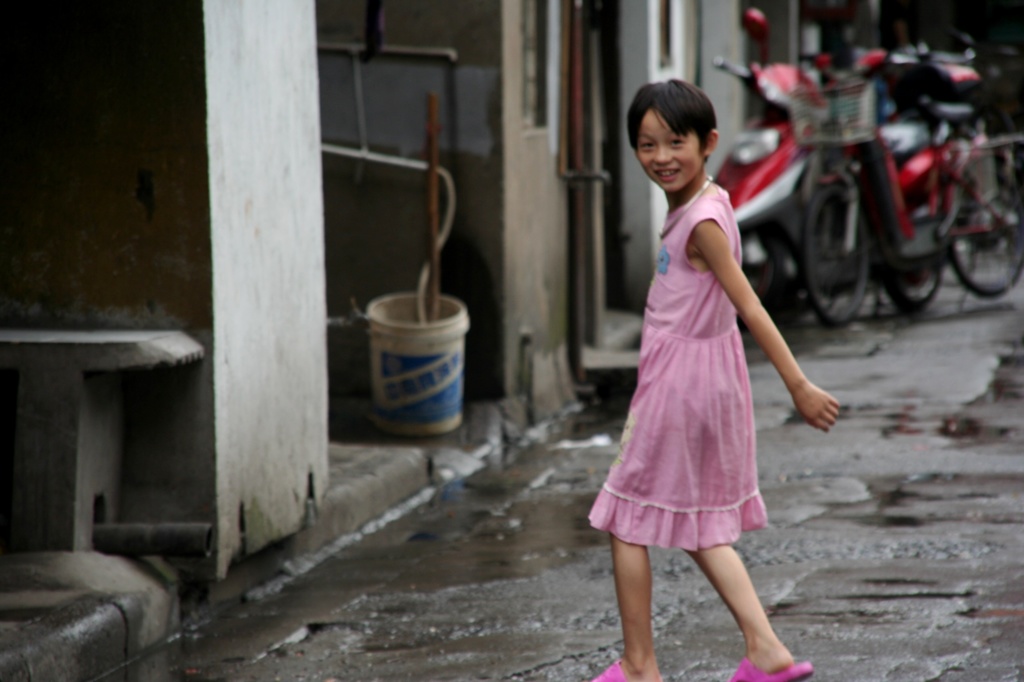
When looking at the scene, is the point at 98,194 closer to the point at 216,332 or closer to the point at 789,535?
the point at 216,332

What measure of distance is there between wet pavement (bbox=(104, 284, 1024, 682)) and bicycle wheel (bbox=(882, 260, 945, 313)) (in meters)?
4.39

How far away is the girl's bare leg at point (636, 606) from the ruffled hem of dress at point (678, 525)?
36 mm

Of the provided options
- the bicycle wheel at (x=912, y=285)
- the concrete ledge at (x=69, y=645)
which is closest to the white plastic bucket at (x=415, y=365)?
the concrete ledge at (x=69, y=645)

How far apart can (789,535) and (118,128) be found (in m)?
2.59

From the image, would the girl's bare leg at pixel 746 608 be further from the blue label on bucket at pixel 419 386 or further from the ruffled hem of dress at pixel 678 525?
the blue label on bucket at pixel 419 386

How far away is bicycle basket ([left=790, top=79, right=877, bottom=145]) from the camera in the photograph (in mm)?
11000

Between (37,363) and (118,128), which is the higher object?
(118,128)

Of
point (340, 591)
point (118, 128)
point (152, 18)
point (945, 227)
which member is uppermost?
point (152, 18)

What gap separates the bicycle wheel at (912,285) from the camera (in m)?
12.1

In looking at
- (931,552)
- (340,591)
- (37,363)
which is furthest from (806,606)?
(37,363)

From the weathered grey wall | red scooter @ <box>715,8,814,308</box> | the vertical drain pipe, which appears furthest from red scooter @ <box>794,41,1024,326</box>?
the weathered grey wall

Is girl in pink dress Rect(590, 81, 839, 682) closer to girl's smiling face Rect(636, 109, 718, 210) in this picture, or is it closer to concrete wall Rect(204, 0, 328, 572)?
girl's smiling face Rect(636, 109, 718, 210)

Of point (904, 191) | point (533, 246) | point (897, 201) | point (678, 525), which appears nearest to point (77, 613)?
point (678, 525)

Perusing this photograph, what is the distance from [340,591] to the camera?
4.91m
